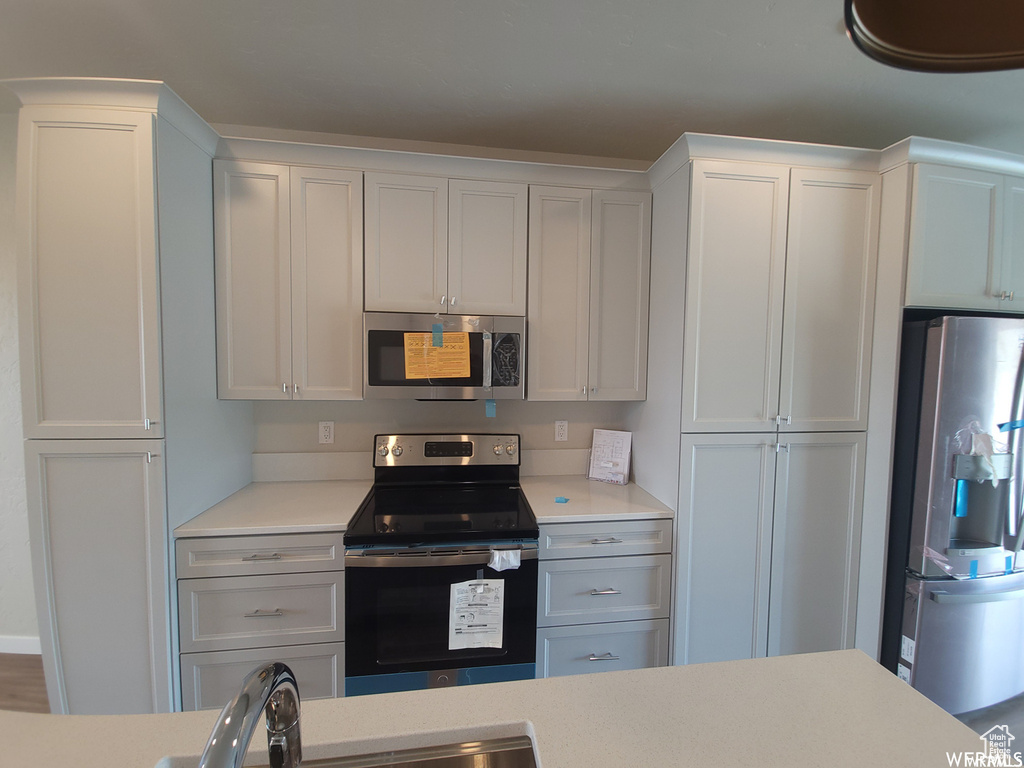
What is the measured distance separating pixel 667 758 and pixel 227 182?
2.32 metres

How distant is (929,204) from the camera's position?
1.73m

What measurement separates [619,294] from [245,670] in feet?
7.25

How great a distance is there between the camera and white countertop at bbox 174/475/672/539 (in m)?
1.58

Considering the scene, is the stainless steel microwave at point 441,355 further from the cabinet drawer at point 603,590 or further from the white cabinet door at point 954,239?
the white cabinet door at point 954,239

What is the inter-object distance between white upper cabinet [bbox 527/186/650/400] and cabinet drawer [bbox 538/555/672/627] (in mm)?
754

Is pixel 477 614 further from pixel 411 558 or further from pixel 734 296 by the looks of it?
pixel 734 296

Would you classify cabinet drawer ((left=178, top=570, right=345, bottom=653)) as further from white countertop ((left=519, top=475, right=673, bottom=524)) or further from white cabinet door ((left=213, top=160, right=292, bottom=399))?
white countertop ((left=519, top=475, right=673, bottom=524))

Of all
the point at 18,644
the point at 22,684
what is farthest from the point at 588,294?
the point at 18,644

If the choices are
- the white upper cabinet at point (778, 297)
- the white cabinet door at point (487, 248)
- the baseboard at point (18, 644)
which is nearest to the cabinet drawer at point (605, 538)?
the white upper cabinet at point (778, 297)

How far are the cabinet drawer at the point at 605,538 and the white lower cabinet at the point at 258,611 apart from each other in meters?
0.84

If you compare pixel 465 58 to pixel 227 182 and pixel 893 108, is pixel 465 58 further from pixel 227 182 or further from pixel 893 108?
pixel 893 108

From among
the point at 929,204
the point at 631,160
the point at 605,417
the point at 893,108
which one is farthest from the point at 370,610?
the point at 893,108

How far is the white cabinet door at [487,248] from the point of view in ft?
6.30

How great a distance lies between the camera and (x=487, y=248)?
6.39 feet
